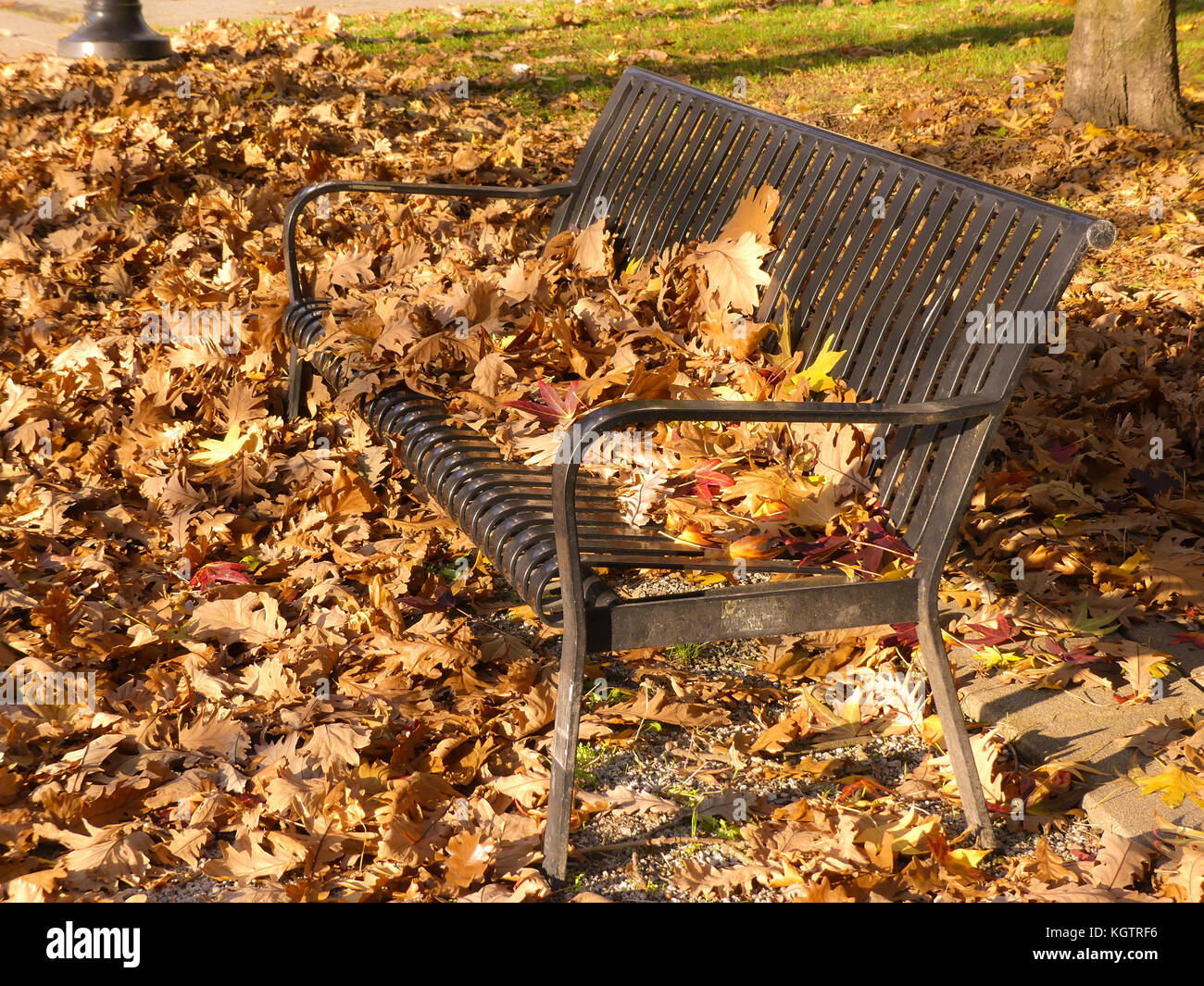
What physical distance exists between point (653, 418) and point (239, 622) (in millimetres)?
1548

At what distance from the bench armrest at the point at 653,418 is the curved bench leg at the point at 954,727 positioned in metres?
0.44

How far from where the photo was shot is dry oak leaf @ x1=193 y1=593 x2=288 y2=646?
310 centimetres

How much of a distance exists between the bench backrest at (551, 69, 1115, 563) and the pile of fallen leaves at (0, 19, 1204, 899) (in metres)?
0.19

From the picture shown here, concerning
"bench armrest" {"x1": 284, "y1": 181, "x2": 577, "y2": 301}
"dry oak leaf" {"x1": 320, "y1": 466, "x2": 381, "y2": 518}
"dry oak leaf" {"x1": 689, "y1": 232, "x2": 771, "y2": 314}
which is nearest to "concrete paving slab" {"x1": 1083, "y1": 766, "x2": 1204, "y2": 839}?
"dry oak leaf" {"x1": 689, "y1": 232, "x2": 771, "y2": 314}

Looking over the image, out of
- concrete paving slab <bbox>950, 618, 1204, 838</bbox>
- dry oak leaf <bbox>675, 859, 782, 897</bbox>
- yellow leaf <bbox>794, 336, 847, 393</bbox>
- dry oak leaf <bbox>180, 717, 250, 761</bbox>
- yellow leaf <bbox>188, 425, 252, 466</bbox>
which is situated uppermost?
yellow leaf <bbox>794, 336, 847, 393</bbox>

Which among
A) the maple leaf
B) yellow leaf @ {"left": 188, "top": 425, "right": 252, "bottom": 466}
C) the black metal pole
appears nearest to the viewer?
the maple leaf

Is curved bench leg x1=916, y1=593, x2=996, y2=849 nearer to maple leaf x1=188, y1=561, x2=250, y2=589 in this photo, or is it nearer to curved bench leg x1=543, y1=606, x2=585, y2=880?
curved bench leg x1=543, y1=606, x2=585, y2=880

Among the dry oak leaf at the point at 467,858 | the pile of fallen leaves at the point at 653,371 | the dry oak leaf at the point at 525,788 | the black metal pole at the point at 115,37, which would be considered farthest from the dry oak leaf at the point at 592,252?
the black metal pole at the point at 115,37

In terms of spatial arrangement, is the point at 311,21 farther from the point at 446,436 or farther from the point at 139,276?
the point at 446,436

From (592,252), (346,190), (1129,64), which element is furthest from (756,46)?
(346,190)

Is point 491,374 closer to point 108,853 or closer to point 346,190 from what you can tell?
point 346,190

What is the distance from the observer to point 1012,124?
22.7ft
